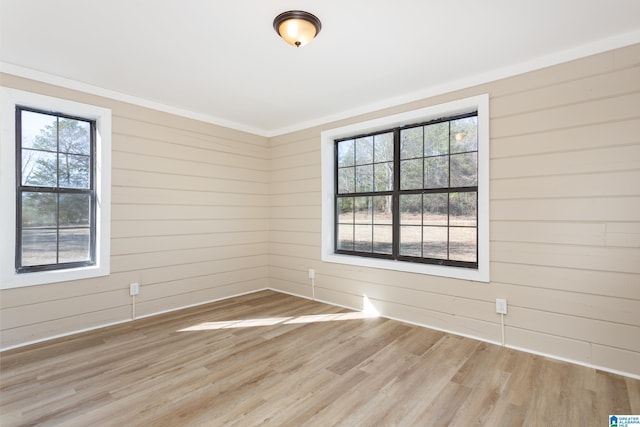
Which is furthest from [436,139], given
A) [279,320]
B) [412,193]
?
[279,320]

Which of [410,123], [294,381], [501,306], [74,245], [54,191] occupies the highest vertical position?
[410,123]

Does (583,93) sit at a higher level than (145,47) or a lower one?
lower

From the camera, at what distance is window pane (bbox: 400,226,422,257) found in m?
3.61

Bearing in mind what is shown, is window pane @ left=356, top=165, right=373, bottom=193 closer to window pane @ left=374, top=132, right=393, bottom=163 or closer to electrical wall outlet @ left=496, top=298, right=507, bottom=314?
window pane @ left=374, top=132, right=393, bottom=163

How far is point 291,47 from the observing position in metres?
2.59

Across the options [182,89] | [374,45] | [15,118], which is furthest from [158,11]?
[15,118]

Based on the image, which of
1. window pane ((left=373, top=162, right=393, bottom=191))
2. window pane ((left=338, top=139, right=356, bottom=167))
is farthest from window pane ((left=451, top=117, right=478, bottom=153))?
window pane ((left=338, top=139, right=356, bottom=167))

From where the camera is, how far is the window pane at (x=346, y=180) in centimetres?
426

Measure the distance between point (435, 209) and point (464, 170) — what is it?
19.9 inches

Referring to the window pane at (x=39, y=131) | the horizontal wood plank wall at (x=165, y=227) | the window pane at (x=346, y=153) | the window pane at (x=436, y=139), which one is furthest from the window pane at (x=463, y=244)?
the window pane at (x=39, y=131)

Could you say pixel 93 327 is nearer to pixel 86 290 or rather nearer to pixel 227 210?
pixel 86 290

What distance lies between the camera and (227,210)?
4.50 meters

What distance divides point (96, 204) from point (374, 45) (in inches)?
126

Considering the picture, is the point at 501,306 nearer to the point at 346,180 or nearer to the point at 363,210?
the point at 363,210
